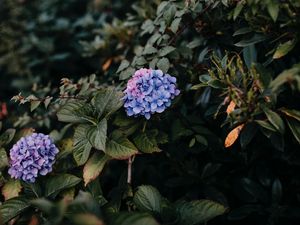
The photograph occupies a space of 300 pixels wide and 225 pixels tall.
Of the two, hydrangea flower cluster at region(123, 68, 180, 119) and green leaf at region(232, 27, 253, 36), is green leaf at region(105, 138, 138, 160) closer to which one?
hydrangea flower cluster at region(123, 68, 180, 119)

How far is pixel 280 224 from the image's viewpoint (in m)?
1.88

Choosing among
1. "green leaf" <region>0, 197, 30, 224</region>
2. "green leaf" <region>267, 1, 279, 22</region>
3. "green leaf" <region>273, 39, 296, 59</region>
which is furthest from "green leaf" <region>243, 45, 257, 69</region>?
"green leaf" <region>0, 197, 30, 224</region>

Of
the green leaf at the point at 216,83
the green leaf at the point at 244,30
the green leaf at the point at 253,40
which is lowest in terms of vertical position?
the green leaf at the point at 216,83

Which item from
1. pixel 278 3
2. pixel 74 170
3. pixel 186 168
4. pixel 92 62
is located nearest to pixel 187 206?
pixel 186 168

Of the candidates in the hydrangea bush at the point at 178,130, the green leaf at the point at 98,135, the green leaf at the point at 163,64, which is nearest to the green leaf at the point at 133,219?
the hydrangea bush at the point at 178,130

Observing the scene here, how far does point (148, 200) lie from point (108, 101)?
39cm

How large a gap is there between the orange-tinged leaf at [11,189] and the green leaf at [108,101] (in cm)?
46

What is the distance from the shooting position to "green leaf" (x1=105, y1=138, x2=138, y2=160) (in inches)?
60.3

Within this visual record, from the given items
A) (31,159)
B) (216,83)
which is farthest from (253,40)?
(31,159)

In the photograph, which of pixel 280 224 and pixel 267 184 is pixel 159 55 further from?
pixel 280 224

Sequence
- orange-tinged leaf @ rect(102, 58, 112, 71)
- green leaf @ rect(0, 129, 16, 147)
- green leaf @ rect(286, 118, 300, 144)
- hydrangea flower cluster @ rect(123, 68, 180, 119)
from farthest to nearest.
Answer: orange-tinged leaf @ rect(102, 58, 112, 71), green leaf @ rect(0, 129, 16, 147), hydrangea flower cluster @ rect(123, 68, 180, 119), green leaf @ rect(286, 118, 300, 144)

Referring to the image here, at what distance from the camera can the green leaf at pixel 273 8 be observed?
1.37m

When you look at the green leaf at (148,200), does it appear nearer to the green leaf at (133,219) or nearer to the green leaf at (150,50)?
the green leaf at (133,219)

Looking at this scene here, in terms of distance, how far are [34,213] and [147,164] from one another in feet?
2.36
